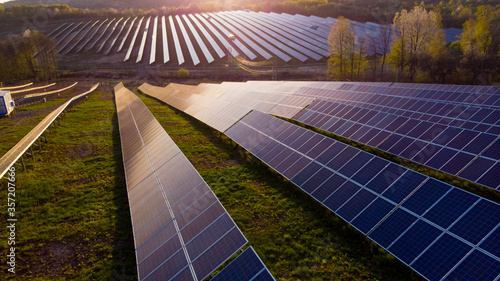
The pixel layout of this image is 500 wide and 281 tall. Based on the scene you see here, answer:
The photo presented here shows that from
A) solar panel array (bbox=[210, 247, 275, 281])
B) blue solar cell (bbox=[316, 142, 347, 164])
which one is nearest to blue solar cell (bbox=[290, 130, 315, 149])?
blue solar cell (bbox=[316, 142, 347, 164])

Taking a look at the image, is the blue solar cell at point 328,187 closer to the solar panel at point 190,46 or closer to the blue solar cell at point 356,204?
the blue solar cell at point 356,204

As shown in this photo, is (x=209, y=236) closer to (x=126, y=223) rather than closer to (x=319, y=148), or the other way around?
(x=126, y=223)

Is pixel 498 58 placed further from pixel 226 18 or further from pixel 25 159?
pixel 226 18

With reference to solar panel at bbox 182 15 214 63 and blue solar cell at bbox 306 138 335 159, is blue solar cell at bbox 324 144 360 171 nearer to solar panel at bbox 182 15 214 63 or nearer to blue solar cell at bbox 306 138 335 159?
blue solar cell at bbox 306 138 335 159

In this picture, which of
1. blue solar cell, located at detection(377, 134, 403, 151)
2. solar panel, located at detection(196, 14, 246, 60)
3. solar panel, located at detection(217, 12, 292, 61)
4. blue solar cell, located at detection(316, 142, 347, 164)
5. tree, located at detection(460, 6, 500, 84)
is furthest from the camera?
solar panel, located at detection(196, 14, 246, 60)

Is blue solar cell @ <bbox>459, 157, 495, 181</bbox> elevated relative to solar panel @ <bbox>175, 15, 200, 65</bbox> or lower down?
lower down

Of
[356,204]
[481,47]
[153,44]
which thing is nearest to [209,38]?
[153,44]
